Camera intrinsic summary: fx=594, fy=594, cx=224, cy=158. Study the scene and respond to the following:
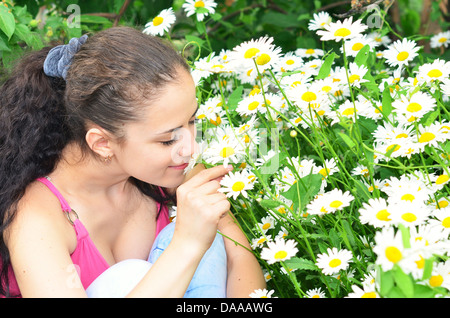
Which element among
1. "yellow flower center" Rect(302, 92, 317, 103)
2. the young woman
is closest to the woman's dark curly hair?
the young woman

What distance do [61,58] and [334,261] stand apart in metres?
0.61

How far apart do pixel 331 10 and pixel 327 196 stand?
1.26m

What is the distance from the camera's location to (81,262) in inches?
44.4

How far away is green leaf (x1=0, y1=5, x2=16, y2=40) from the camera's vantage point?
1.26 m

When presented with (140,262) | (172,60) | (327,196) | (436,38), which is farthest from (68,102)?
(436,38)

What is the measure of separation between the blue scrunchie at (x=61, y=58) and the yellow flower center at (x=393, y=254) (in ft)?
2.28

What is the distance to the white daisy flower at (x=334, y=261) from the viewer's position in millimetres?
889

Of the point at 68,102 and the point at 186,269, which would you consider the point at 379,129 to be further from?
the point at 68,102

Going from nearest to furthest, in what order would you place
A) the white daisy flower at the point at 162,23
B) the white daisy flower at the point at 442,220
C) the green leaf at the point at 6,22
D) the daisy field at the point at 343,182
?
the daisy field at the point at 343,182
the white daisy flower at the point at 442,220
the green leaf at the point at 6,22
the white daisy flower at the point at 162,23

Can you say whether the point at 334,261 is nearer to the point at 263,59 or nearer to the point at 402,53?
the point at 263,59

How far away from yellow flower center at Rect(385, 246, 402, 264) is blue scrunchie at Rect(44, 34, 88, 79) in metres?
0.70

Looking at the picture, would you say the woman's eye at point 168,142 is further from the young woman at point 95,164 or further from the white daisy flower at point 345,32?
the white daisy flower at point 345,32

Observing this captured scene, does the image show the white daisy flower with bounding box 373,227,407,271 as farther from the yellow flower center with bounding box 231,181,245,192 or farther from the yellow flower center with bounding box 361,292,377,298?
the yellow flower center with bounding box 231,181,245,192

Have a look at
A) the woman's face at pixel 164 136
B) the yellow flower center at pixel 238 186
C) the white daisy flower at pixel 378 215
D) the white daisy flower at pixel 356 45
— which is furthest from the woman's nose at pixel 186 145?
the white daisy flower at pixel 356 45
